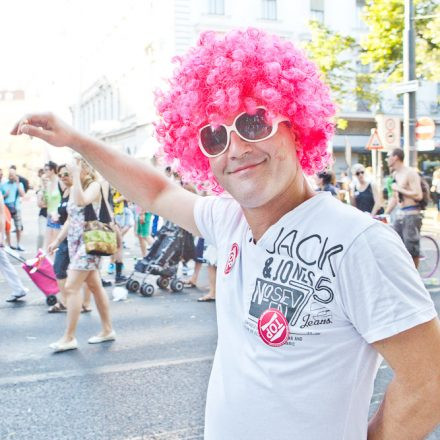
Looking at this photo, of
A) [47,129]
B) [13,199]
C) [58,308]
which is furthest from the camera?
[13,199]

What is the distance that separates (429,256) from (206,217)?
8.72 m

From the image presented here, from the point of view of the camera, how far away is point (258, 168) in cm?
157

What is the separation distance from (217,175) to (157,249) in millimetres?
7358

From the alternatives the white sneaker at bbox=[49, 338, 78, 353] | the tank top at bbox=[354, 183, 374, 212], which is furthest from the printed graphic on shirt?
the tank top at bbox=[354, 183, 374, 212]

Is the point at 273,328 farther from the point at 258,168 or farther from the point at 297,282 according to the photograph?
the point at 258,168

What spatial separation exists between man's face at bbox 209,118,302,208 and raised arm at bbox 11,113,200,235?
0.44 meters

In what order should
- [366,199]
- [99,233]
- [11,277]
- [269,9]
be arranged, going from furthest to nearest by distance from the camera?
[269,9] → [366,199] → [11,277] → [99,233]

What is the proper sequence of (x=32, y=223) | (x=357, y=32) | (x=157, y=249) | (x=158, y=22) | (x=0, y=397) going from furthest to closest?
(x=357, y=32) < (x=158, y=22) < (x=32, y=223) < (x=157, y=249) < (x=0, y=397)

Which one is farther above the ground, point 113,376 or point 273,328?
point 273,328

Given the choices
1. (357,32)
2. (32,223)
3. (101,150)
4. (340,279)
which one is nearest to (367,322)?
(340,279)

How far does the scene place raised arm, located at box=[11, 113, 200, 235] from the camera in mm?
2039

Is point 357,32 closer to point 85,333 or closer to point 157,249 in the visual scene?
point 157,249

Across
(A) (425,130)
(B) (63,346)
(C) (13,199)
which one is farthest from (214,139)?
(C) (13,199)

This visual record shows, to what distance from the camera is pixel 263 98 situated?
1609 mm
